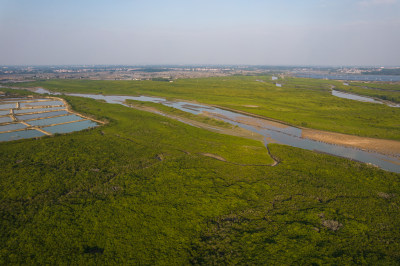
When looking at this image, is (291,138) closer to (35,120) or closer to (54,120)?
(54,120)

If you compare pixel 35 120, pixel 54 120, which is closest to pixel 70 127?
pixel 54 120

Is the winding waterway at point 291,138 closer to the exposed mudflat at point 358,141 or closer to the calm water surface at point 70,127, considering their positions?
the exposed mudflat at point 358,141

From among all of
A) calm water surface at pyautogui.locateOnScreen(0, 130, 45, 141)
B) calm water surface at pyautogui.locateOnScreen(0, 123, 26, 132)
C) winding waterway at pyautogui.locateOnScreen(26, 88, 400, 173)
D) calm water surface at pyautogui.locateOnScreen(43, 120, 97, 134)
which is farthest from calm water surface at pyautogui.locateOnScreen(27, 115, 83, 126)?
winding waterway at pyautogui.locateOnScreen(26, 88, 400, 173)

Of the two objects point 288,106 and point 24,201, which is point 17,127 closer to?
point 24,201

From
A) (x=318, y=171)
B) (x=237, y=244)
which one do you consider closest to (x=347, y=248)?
(x=237, y=244)

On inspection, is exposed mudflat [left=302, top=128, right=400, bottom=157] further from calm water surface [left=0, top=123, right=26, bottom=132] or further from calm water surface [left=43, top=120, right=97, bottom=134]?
calm water surface [left=0, top=123, right=26, bottom=132]

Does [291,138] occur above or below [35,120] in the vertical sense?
below
